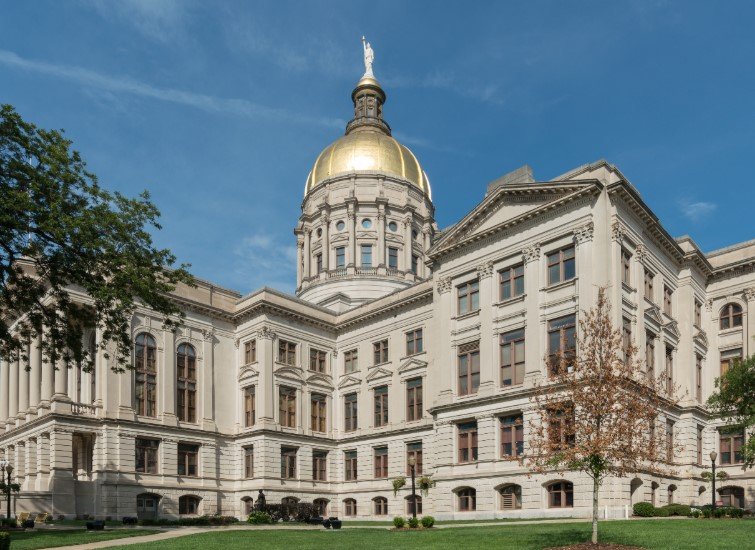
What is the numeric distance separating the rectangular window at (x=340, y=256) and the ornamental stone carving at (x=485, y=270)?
34394 millimetres

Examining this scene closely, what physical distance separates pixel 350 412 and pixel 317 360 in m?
5.14

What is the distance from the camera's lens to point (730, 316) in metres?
49.1

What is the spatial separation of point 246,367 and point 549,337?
25849mm

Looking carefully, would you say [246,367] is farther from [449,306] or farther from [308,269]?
[308,269]

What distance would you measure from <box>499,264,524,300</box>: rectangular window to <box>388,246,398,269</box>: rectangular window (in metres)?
34.7

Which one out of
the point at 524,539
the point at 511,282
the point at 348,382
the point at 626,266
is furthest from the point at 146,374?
the point at 524,539

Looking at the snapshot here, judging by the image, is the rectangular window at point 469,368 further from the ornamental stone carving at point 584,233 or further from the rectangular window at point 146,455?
the rectangular window at point 146,455

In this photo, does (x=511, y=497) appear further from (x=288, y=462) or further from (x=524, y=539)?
(x=288, y=462)

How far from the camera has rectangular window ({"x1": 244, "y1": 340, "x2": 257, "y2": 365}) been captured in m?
56.9

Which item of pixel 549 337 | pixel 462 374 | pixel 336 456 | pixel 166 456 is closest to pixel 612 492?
pixel 549 337

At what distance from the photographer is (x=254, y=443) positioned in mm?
54625

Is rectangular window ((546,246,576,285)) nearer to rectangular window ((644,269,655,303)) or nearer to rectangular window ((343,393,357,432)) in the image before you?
rectangular window ((644,269,655,303))

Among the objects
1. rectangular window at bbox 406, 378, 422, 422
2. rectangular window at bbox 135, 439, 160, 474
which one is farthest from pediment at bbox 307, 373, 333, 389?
rectangular window at bbox 135, 439, 160, 474

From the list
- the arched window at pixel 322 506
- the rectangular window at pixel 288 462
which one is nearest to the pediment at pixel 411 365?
the rectangular window at pixel 288 462
